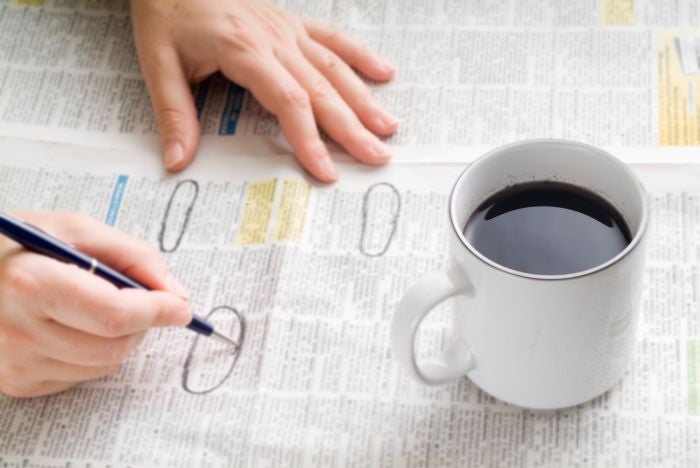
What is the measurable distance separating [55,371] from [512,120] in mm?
401

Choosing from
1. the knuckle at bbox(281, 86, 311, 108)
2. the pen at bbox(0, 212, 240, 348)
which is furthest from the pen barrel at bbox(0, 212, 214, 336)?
the knuckle at bbox(281, 86, 311, 108)

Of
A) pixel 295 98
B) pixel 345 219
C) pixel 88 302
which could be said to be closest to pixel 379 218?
pixel 345 219

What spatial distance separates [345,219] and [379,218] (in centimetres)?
3

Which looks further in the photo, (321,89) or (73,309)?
(321,89)

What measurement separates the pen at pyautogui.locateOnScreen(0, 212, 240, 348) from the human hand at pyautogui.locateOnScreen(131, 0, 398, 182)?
0.17 m

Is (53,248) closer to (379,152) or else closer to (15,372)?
(15,372)

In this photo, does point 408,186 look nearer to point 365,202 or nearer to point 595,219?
point 365,202

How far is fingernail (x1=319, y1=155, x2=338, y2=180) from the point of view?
0.72 m

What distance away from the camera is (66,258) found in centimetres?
58

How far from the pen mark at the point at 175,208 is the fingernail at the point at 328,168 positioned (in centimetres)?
10

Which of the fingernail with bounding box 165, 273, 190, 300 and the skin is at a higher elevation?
the skin

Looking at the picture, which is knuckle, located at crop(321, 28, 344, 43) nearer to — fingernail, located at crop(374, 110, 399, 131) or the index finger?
fingernail, located at crop(374, 110, 399, 131)

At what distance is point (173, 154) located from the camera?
0.74 metres

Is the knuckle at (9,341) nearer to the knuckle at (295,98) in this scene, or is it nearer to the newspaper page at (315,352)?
the newspaper page at (315,352)
